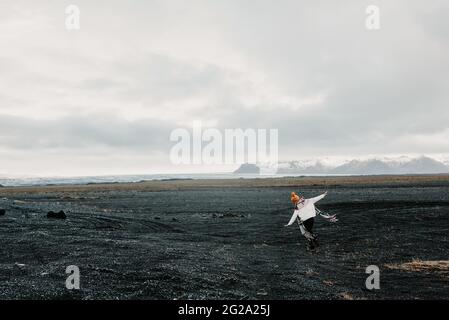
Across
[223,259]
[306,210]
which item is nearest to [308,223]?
[306,210]

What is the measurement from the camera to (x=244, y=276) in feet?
58.3

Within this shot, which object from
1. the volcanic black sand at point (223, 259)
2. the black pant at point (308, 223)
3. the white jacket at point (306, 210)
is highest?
the white jacket at point (306, 210)

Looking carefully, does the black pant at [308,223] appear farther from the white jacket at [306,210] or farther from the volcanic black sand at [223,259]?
the volcanic black sand at [223,259]

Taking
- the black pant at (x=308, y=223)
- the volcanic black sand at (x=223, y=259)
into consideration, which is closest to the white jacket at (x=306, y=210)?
the black pant at (x=308, y=223)

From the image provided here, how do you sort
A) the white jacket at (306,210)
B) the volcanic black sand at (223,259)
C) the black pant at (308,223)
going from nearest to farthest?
the volcanic black sand at (223,259), the white jacket at (306,210), the black pant at (308,223)

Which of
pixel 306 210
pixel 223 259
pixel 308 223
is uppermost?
pixel 306 210

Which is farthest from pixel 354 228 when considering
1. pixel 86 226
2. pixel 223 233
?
pixel 86 226

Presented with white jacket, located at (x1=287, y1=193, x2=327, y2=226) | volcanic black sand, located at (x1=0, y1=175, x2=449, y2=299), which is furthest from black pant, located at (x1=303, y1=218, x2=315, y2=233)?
volcanic black sand, located at (x1=0, y1=175, x2=449, y2=299)

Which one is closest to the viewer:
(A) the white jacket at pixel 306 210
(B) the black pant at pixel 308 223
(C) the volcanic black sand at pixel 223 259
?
(C) the volcanic black sand at pixel 223 259

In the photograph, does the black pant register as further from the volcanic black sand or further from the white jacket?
the volcanic black sand

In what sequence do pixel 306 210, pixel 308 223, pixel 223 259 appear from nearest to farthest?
pixel 223 259, pixel 306 210, pixel 308 223

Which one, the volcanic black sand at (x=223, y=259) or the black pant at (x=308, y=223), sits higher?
the black pant at (x=308, y=223)

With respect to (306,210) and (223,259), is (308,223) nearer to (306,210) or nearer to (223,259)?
(306,210)
